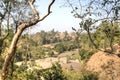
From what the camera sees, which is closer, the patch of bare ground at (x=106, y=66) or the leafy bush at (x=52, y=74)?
the leafy bush at (x=52, y=74)

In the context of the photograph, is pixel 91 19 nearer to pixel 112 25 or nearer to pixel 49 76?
pixel 112 25

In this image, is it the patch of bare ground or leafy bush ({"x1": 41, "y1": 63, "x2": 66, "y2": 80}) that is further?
the patch of bare ground

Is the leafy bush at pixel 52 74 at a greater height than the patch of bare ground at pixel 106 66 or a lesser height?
greater

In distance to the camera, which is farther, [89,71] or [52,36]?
[52,36]

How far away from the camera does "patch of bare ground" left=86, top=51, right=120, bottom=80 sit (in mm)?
20328

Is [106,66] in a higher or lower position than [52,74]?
lower

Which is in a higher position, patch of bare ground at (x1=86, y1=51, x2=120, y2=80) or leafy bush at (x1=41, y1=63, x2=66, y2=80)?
leafy bush at (x1=41, y1=63, x2=66, y2=80)

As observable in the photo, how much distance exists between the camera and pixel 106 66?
22.0 m

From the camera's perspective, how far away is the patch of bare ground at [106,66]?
66.7 feet

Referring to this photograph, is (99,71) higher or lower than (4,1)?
lower

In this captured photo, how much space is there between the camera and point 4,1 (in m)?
16.2

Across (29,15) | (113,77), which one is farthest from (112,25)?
(113,77)

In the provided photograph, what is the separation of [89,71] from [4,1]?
10263mm

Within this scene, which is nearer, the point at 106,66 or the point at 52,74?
the point at 52,74
